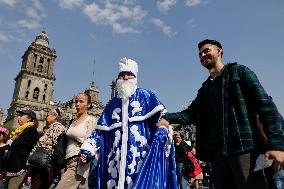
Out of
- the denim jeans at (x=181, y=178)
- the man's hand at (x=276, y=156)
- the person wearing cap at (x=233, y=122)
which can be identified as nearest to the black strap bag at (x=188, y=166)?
the denim jeans at (x=181, y=178)

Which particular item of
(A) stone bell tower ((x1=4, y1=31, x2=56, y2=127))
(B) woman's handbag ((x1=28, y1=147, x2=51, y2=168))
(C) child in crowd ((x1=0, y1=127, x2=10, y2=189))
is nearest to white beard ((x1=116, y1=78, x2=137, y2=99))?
(B) woman's handbag ((x1=28, y1=147, x2=51, y2=168))

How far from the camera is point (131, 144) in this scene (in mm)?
4203

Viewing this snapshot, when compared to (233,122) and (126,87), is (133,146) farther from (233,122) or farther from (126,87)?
(233,122)

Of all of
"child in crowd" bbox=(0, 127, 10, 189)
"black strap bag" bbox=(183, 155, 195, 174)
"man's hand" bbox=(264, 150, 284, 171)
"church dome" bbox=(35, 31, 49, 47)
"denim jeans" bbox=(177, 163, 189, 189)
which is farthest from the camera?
"church dome" bbox=(35, 31, 49, 47)

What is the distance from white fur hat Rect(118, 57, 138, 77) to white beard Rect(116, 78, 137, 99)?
0.48 feet

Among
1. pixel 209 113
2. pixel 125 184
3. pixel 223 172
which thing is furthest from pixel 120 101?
pixel 223 172

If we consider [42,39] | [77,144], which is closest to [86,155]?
[77,144]

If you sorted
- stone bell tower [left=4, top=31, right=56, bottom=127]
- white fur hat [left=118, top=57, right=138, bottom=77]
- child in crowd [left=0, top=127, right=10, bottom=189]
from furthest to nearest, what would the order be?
1. stone bell tower [left=4, top=31, right=56, bottom=127]
2. child in crowd [left=0, top=127, right=10, bottom=189]
3. white fur hat [left=118, top=57, right=138, bottom=77]

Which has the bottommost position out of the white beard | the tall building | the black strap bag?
the black strap bag

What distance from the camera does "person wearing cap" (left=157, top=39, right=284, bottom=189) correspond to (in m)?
2.58

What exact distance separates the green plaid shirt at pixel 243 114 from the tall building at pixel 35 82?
6546 centimetres

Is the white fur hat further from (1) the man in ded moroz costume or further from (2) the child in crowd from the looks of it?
(2) the child in crowd

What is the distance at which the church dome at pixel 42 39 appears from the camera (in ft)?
236

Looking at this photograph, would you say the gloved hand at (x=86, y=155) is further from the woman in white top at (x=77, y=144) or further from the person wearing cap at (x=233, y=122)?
the person wearing cap at (x=233, y=122)
